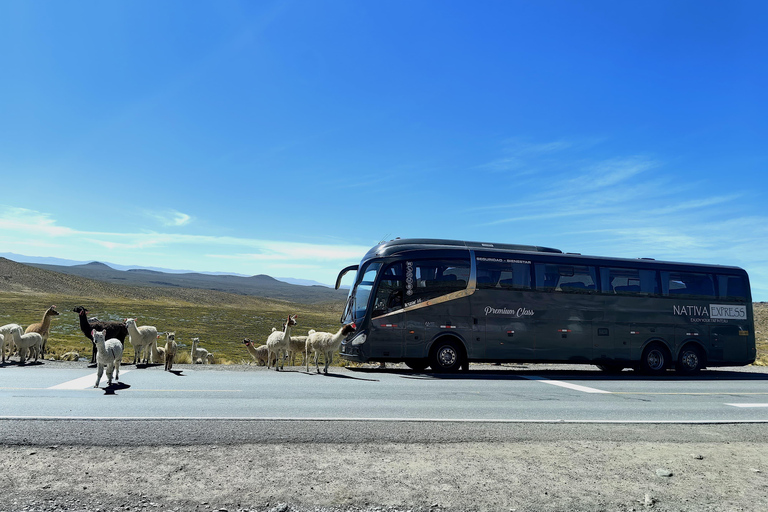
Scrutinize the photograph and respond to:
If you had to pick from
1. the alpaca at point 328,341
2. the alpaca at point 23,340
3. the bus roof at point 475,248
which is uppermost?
the bus roof at point 475,248

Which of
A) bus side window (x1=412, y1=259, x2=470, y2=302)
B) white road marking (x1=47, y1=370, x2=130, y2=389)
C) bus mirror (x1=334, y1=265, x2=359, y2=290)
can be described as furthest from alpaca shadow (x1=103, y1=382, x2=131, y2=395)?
bus side window (x1=412, y1=259, x2=470, y2=302)

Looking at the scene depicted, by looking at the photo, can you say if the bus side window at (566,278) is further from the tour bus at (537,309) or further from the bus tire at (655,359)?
the bus tire at (655,359)

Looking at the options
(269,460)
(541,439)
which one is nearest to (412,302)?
(541,439)

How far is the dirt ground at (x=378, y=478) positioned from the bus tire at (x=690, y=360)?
45.6 feet

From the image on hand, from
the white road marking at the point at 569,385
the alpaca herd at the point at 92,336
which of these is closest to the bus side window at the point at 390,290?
the white road marking at the point at 569,385

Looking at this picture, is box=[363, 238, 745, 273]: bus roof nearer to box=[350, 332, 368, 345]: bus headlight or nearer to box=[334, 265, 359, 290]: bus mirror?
box=[334, 265, 359, 290]: bus mirror

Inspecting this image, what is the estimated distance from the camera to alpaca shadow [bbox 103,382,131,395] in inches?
456

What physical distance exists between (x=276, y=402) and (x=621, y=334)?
1393cm

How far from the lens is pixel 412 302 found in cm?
1786

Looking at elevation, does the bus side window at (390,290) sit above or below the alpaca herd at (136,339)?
above

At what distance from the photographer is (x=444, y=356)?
1819cm

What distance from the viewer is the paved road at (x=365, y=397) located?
9891 mm

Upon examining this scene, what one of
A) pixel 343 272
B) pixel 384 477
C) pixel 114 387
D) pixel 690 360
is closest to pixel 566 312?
pixel 690 360

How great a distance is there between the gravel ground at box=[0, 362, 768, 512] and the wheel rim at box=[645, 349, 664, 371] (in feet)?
41.3
